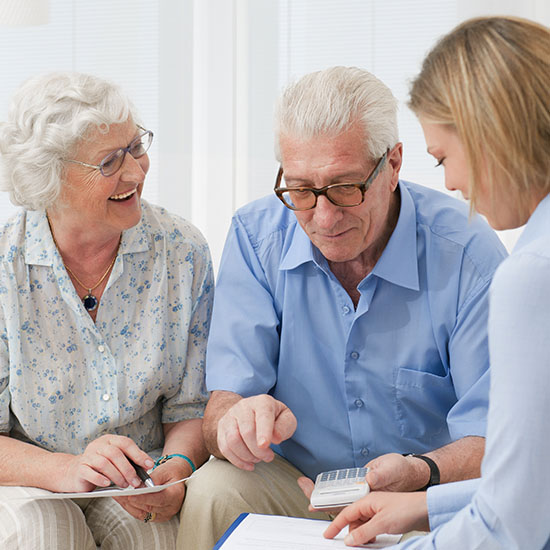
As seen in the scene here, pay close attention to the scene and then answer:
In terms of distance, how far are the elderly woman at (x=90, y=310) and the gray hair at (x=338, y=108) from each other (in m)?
0.41

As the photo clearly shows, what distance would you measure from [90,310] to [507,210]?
3.38 ft

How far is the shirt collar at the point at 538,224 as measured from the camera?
3.04 feet

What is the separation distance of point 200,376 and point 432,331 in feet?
1.80

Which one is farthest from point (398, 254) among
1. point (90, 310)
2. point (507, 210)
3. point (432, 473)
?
point (90, 310)

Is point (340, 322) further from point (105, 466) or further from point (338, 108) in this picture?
point (105, 466)

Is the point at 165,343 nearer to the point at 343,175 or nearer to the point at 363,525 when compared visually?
the point at 343,175

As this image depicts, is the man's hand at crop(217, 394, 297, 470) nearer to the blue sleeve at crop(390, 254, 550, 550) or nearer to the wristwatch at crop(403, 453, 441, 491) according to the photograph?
the wristwatch at crop(403, 453, 441, 491)

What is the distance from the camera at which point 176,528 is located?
5.17ft

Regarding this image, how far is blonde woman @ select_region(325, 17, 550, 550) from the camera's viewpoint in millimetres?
866

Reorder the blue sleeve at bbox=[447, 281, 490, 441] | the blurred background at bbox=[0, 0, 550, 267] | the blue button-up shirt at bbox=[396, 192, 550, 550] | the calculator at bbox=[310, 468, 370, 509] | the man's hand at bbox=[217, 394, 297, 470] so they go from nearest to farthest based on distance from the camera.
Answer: the blue button-up shirt at bbox=[396, 192, 550, 550] → the calculator at bbox=[310, 468, 370, 509] → the man's hand at bbox=[217, 394, 297, 470] → the blue sleeve at bbox=[447, 281, 490, 441] → the blurred background at bbox=[0, 0, 550, 267]

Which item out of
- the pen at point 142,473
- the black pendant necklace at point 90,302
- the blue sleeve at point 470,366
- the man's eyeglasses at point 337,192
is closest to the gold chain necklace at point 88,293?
the black pendant necklace at point 90,302

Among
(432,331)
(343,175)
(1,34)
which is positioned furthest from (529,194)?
(1,34)

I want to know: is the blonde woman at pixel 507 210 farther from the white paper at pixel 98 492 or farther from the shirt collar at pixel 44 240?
the shirt collar at pixel 44 240

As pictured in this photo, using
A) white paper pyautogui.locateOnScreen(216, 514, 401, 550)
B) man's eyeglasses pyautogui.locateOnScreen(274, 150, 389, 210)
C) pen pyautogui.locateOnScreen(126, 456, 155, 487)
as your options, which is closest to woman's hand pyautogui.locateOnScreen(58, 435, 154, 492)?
pen pyautogui.locateOnScreen(126, 456, 155, 487)
